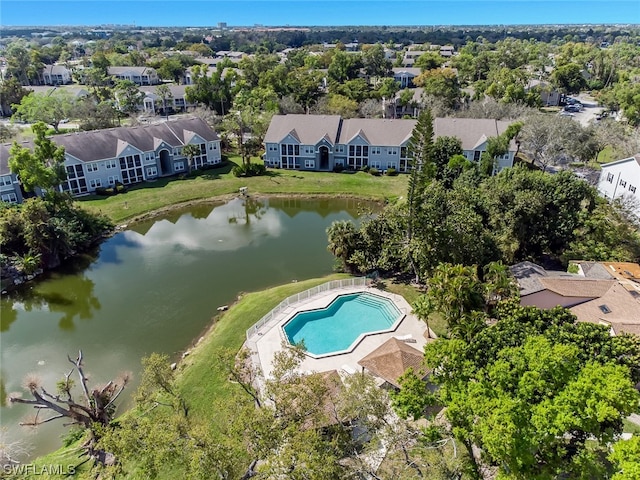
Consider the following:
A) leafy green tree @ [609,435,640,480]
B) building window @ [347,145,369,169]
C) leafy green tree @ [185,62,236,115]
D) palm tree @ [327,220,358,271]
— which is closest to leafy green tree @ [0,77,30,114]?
leafy green tree @ [185,62,236,115]

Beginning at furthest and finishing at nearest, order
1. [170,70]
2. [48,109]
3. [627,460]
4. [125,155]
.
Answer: [170,70] < [48,109] < [125,155] < [627,460]

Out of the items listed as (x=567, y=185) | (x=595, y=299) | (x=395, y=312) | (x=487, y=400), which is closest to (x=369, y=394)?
(x=487, y=400)

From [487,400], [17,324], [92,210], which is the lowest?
[17,324]

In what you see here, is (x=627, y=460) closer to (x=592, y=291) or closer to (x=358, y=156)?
(x=592, y=291)

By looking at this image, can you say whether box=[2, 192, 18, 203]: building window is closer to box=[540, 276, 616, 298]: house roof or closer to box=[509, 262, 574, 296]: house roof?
box=[509, 262, 574, 296]: house roof

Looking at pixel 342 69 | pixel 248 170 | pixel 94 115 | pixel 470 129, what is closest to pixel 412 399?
pixel 248 170

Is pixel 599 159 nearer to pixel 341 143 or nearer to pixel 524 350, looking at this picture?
pixel 341 143
